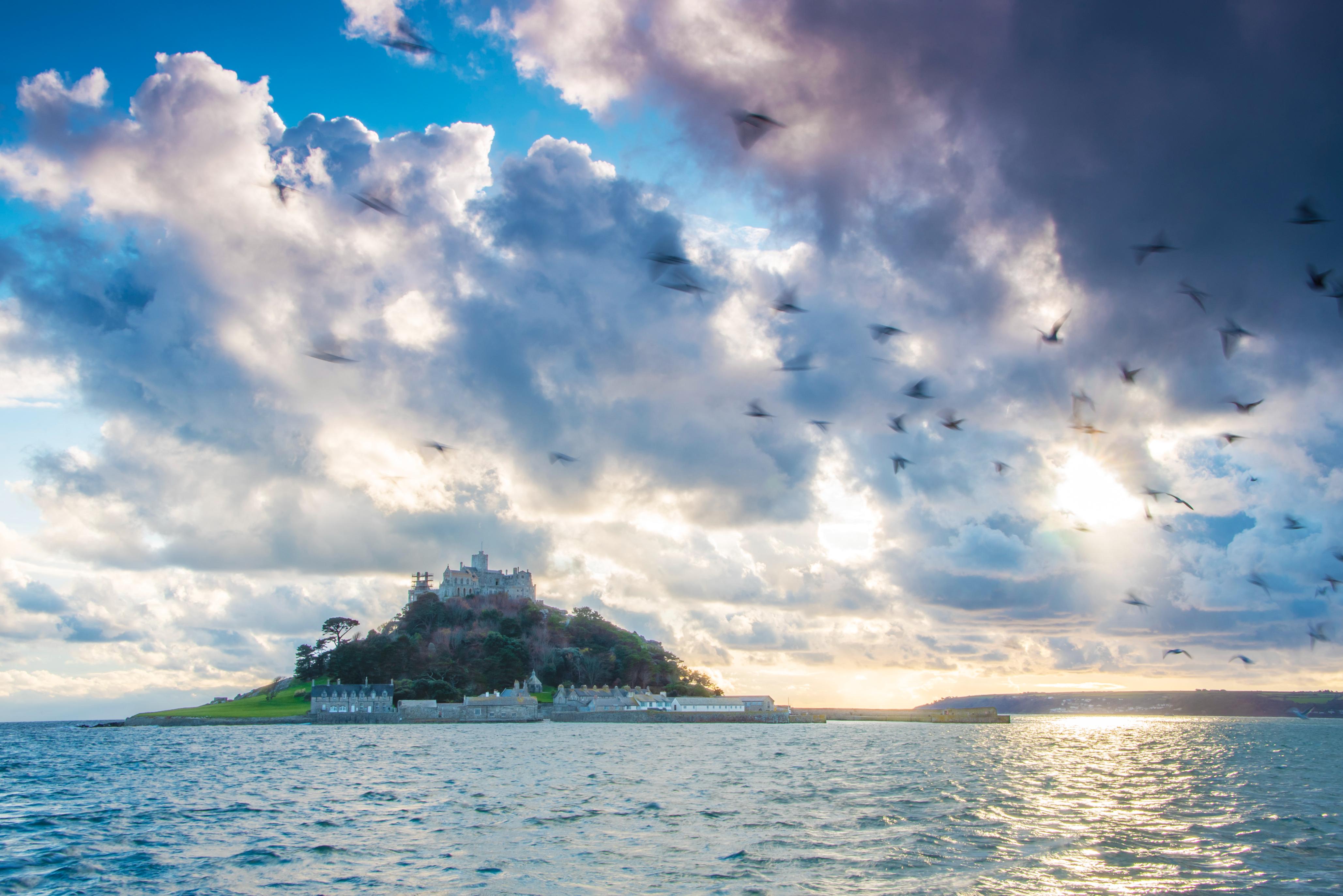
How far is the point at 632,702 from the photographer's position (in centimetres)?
18788

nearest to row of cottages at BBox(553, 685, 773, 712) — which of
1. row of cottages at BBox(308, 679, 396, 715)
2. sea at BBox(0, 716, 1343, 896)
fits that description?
row of cottages at BBox(308, 679, 396, 715)

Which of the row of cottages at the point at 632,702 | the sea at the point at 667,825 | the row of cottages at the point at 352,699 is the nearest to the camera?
the sea at the point at 667,825

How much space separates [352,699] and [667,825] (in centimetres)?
14917

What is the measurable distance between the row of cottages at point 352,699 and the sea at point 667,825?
301ft

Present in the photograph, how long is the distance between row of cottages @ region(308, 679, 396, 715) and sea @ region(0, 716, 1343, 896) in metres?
91.8

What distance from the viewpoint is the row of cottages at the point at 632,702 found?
183375 millimetres

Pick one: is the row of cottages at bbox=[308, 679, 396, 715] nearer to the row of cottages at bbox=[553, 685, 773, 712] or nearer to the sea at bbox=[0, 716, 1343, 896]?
the row of cottages at bbox=[553, 685, 773, 712]

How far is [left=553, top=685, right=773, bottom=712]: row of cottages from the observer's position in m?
183

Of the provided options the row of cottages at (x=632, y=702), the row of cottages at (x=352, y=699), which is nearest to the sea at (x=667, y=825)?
the row of cottages at (x=352, y=699)

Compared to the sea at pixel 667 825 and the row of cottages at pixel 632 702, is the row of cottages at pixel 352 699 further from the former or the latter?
the sea at pixel 667 825

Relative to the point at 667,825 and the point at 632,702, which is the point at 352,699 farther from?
the point at 667,825

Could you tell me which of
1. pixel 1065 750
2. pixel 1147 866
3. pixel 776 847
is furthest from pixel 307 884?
pixel 1065 750

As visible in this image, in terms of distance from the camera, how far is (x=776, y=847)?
2809cm

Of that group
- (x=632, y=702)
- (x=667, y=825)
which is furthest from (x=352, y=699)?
(x=667, y=825)
